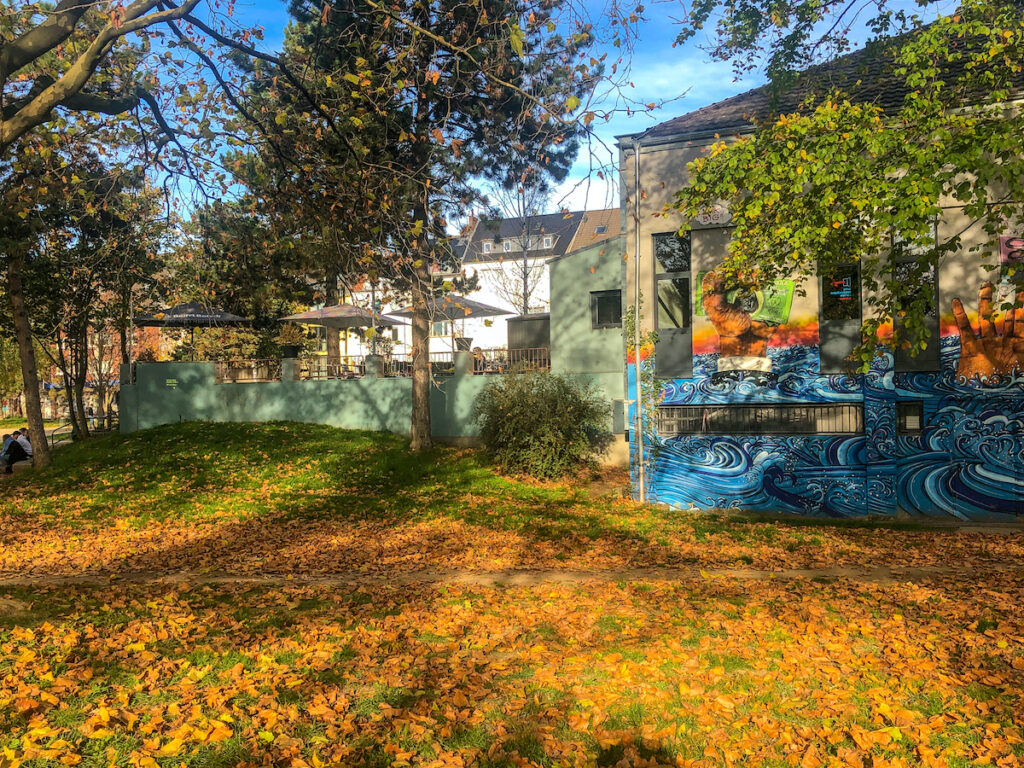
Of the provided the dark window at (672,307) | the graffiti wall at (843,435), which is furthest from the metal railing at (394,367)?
the graffiti wall at (843,435)

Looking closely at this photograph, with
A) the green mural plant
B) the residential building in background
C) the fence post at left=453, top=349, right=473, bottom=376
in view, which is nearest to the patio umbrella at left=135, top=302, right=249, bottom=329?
the fence post at left=453, top=349, right=473, bottom=376

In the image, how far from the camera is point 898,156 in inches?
364

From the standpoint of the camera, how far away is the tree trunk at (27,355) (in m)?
17.4

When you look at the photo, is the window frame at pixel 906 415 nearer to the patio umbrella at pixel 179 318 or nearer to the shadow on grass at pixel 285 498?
the shadow on grass at pixel 285 498

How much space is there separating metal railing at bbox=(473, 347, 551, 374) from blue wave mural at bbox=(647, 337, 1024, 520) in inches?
217

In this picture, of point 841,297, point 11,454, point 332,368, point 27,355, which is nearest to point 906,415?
point 841,297

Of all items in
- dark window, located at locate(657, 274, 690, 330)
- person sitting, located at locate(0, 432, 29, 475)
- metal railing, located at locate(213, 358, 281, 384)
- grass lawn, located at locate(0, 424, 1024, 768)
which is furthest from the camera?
metal railing, located at locate(213, 358, 281, 384)

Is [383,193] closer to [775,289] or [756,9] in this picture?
[756,9]

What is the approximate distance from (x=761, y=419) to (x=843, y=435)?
4.97 ft

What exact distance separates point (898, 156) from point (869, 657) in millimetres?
6538

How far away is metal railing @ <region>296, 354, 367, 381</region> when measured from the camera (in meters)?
22.1

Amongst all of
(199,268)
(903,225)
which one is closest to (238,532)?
(199,268)

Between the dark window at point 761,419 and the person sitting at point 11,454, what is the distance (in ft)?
55.7

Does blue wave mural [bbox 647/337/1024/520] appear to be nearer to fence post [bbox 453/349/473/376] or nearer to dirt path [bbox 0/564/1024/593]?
dirt path [bbox 0/564/1024/593]
